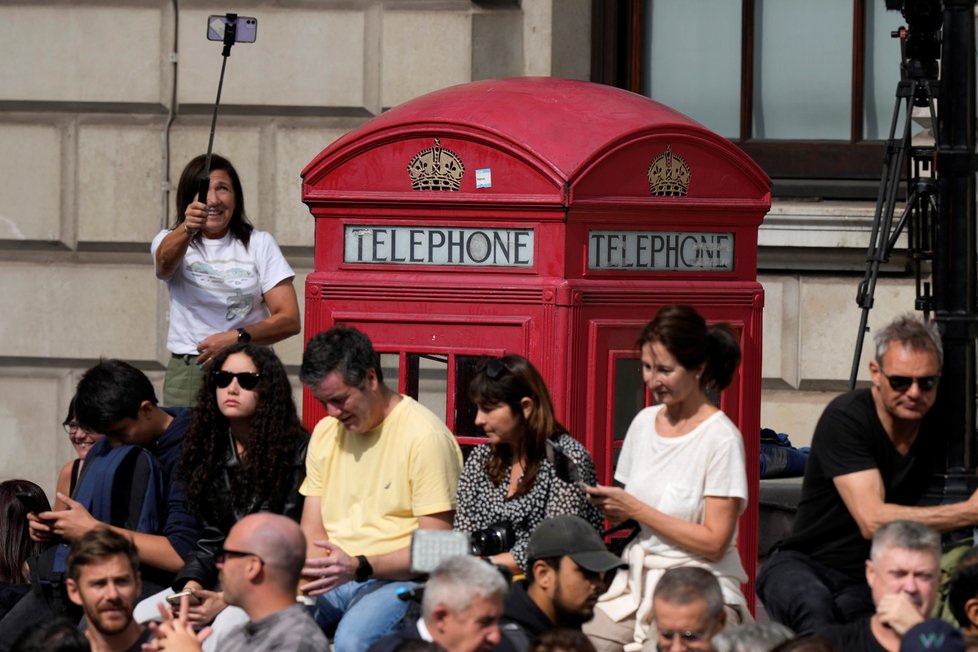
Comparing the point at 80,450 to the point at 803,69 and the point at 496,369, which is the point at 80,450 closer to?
the point at 496,369

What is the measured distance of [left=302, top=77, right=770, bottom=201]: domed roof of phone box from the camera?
6.07 m

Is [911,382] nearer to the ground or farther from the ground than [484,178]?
nearer to the ground

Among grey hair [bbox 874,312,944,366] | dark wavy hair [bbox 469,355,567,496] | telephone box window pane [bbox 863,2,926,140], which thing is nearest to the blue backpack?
dark wavy hair [bbox 469,355,567,496]

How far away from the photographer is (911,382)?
17.0 ft

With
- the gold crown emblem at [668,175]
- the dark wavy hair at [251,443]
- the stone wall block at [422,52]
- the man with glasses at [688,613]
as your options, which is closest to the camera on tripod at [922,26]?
the gold crown emblem at [668,175]

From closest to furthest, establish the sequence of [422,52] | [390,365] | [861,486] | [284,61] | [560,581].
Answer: [560,581] < [861,486] < [390,365] < [422,52] < [284,61]

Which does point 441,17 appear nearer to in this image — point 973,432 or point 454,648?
point 973,432

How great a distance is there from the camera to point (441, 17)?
30.8 feet

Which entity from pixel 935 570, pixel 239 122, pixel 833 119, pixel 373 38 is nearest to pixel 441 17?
pixel 373 38

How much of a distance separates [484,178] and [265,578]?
1934 mm

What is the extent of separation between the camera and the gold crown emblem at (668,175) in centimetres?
620

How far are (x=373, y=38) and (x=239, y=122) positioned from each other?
822mm

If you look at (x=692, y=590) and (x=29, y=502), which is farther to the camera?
(x=29, y=502)

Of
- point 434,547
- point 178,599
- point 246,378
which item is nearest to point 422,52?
point 246,378
